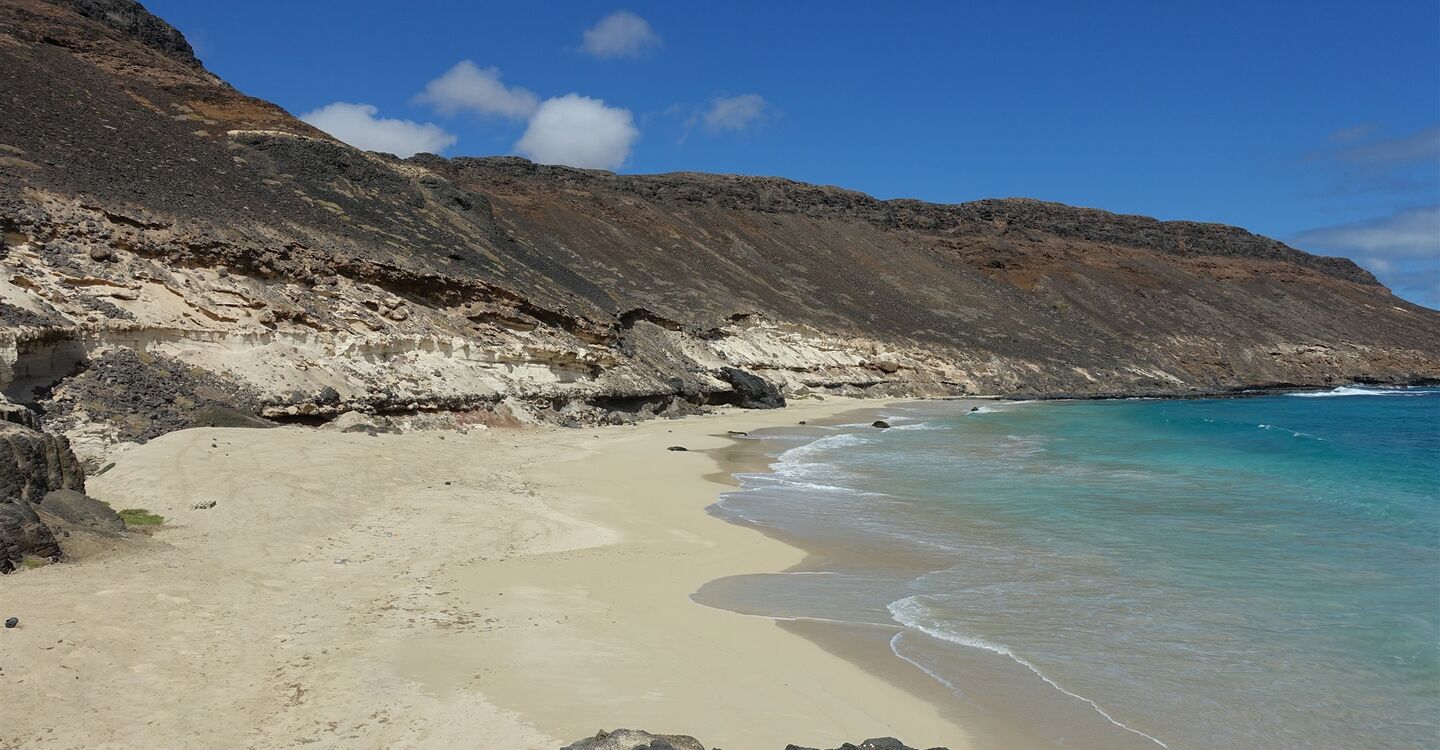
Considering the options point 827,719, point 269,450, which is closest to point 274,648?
point 827,719

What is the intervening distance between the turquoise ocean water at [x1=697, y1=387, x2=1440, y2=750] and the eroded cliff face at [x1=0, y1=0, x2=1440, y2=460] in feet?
27.5

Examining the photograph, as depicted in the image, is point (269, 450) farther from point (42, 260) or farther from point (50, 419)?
point (42, 260)

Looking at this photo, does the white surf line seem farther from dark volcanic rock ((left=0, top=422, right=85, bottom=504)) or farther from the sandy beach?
dark volcanic rock ((left=0, top=422, right=85, bottom=504))

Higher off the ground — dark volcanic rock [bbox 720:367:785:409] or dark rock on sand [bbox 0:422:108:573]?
dark volcanic rock [bbox 720:367:785:409]

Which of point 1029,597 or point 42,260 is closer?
point 1029,597

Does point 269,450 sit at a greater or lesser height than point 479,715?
greater

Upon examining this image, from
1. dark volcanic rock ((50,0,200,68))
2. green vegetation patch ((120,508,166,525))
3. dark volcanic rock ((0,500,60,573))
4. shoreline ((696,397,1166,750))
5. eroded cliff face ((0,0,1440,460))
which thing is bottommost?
shoreline ((696,397,1166,750))

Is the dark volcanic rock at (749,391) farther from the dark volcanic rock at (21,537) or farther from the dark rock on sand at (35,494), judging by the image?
the dark volcanic rock at (21,537)

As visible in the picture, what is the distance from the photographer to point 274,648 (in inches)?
200

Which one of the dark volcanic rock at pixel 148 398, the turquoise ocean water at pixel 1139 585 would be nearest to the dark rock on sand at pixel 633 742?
the turquoise ocean water at pixel 1139 585

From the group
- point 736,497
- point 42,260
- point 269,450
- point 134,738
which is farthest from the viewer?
point 42,260

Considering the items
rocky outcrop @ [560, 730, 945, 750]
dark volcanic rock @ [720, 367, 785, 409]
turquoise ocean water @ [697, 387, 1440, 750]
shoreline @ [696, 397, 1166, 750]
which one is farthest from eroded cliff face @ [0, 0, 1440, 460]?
rocky outcrop @ [560, 730, 945, 750]

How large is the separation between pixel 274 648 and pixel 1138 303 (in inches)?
2816

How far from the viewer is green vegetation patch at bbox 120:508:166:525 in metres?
7.48
